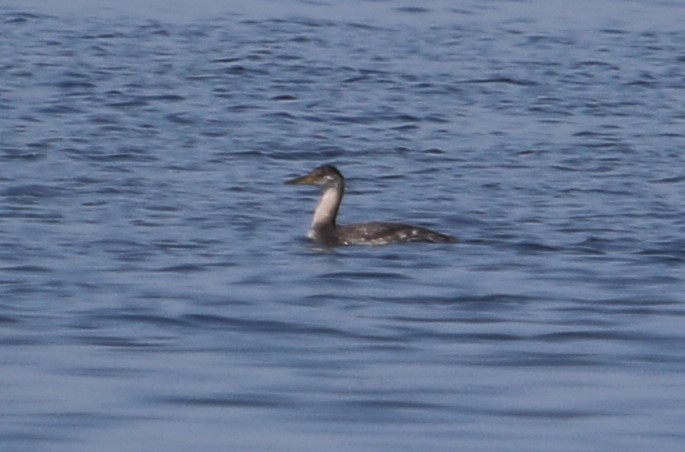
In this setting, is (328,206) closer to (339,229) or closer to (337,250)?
(339,229)

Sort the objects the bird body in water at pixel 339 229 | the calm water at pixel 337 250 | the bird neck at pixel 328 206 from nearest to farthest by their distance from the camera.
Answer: the calm water at pixel 337 250, the bird body in water at pixel 339 229, the bird neck at pixel 328 206

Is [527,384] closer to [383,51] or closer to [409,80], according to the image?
[409,80]

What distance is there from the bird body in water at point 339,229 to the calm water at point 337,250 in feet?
0.60

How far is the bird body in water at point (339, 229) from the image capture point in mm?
14609

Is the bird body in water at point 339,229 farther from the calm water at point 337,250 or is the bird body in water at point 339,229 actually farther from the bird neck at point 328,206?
the calm water at point 337,250

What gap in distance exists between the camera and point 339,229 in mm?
15148

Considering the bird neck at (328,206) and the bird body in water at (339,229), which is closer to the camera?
the bird body in water at (339,229)

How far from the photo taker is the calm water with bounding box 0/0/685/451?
30.5 ft

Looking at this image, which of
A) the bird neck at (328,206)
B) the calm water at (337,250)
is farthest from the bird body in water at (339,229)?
the calm water at (337,250)

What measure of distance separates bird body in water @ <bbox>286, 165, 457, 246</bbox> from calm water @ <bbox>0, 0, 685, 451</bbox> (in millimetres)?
184

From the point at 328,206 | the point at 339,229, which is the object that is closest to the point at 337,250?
the point at 339,229

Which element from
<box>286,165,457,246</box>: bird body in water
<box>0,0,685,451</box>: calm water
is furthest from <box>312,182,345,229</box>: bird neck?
<box>0,0,685,451</box>: calm water

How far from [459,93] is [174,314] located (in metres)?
12.7

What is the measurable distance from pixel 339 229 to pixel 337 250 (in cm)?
48
